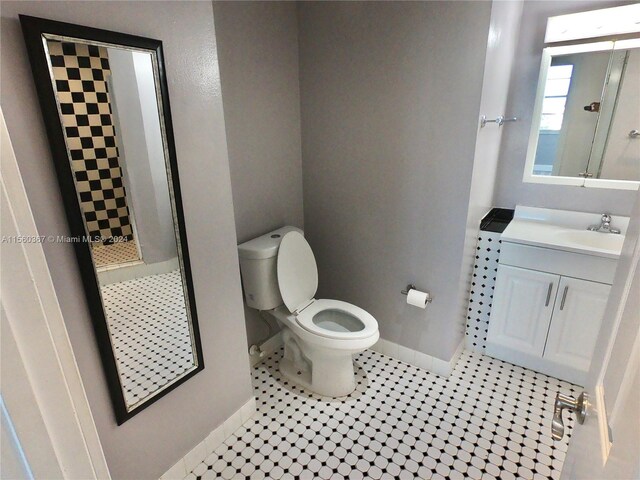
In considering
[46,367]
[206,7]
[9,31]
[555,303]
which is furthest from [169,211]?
[555,303]

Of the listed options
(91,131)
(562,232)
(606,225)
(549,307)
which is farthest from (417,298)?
(91,131)

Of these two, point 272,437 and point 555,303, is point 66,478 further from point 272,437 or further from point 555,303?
point 555,303

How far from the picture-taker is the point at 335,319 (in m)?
2.17

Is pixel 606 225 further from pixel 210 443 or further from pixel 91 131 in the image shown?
pixel 91 131

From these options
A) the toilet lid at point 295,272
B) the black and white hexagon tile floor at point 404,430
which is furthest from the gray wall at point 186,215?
the toilet lid at point 295,272

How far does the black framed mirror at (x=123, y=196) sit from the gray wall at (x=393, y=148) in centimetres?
116

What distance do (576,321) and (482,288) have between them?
502 mm

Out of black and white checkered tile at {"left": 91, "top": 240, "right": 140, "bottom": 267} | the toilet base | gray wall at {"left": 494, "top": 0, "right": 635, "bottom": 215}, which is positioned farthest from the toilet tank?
gray wall at {"left": 494, "top": 0, "right": 635, "bottom": 215}

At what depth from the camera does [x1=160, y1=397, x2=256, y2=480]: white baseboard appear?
1.55 meters

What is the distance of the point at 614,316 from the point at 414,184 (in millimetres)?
A: 1343

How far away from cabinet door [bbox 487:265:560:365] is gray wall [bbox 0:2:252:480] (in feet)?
5.08

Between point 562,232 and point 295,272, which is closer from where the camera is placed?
point 295,272

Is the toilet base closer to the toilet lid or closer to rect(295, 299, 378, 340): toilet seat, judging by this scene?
rect(295, 299, 378, 340): toilet seat

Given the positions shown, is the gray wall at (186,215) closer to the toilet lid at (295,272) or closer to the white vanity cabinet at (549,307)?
the toilet lid at (295,272)
